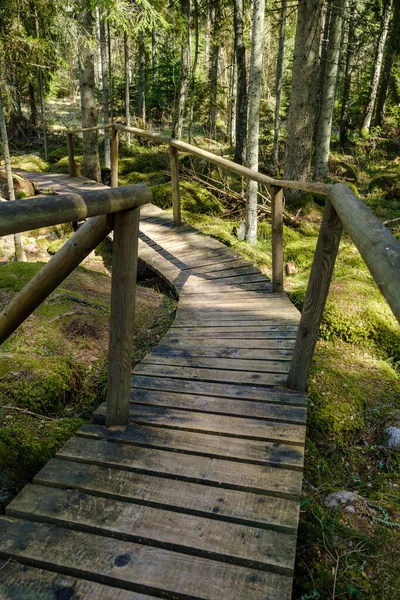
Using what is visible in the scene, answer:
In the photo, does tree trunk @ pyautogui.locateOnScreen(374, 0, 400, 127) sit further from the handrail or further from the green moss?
the handrail

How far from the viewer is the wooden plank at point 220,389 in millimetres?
2908

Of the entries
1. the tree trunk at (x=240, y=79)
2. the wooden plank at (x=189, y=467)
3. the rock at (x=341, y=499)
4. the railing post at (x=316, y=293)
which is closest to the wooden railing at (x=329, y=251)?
the railing post at (x=316, y=293)

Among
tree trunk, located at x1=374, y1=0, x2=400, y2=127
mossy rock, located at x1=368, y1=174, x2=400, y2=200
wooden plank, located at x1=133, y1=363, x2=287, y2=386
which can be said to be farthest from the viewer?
tree trunk, located at x1=374, y1=0, x2=400, y2=127

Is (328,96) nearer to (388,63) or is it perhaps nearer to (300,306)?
(300,306)

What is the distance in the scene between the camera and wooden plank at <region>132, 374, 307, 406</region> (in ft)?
9.54

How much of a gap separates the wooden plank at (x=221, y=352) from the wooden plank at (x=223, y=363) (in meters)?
0.06

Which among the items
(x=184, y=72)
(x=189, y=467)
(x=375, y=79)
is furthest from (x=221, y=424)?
(x=375, y=79)

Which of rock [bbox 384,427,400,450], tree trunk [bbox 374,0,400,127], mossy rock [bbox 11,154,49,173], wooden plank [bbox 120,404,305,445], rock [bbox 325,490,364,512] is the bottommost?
rock [bbox 384,427,400,450]

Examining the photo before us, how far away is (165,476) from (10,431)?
110cm

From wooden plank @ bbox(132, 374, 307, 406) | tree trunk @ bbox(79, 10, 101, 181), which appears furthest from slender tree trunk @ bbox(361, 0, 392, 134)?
wooden plank @ bbox(132, 374, 307, 406)

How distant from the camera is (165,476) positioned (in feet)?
7.28

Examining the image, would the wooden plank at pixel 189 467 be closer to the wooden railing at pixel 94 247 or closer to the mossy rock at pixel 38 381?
the wooden railing at pixel 94 247

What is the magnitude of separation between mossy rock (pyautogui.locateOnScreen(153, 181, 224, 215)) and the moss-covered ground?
4.54m

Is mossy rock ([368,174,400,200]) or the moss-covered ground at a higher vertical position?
mossy rock ([368,174,400,200])
